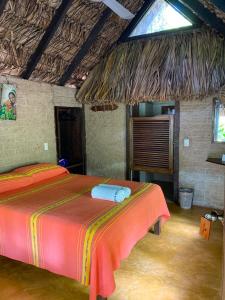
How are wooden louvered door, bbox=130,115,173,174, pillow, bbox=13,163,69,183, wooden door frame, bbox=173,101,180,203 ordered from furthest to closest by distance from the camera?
wooden louvered door, bbox=130,115,173,174 → wooden door frame, bbox=173,101,180,203 → pillow, bbox=13,163,69,183

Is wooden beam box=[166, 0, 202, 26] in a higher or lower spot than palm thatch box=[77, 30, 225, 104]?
higher

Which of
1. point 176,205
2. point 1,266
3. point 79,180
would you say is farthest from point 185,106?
point 1,266

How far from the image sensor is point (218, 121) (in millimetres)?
3520

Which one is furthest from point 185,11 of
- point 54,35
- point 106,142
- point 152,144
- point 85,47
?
point 106,142

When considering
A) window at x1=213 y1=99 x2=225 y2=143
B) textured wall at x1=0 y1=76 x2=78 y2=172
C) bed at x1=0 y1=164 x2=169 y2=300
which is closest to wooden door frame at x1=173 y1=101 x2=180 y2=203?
window at x1=213 y1=99 x2=225 y2=143

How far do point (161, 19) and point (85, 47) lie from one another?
1.26 meters

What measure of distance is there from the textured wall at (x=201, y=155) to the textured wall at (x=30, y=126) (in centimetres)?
216

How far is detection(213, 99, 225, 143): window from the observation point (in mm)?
3480

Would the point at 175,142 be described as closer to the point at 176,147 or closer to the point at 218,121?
the point at 176,147

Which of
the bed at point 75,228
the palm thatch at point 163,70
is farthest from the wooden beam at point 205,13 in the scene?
the bed at point 75,228

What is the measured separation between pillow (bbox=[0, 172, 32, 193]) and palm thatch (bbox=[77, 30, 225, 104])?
1913 millimetres

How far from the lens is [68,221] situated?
1.85 meters

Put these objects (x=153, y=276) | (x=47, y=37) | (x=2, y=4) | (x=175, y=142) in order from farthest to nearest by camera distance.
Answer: (x=175, y=142), (x=47, y=37), (x=2, y=4), (x=153, y=276)

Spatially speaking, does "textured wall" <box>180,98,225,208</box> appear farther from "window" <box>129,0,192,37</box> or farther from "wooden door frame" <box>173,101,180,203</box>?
"window" <box>129,0,192,37</box>
